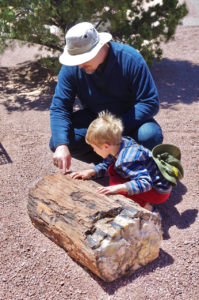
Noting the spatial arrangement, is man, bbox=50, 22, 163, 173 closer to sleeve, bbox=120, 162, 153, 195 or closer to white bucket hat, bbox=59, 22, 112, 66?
white bucket hat, bbox=59, 22, 112, 66

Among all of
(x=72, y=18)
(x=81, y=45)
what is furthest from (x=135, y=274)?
(x=72, y=18)

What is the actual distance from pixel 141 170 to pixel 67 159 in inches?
24.1

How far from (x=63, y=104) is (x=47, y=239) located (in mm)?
1139

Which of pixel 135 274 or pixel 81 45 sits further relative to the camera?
pixel 81 45

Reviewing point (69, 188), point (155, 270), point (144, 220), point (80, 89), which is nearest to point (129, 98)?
point (80, 89)

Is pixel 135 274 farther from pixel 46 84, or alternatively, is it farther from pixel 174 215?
pixel 46 84

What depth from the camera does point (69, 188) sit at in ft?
7.74

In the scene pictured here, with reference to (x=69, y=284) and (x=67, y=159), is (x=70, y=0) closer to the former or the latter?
(x=67, y=159)

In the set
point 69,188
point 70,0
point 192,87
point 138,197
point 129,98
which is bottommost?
point 192,87

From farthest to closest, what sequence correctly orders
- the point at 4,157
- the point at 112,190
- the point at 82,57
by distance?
the point at 4,157 < the point at 82,57 < the point at 112,190

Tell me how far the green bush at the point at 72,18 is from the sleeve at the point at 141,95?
2.39 meters

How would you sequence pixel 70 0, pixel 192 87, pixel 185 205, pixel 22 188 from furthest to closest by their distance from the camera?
pixel 192 87, pixel 70 0, pixel 22 188, pixel 185 205

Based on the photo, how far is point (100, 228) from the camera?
79.0 inches

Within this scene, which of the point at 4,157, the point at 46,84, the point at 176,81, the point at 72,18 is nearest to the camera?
the point at 4,157
